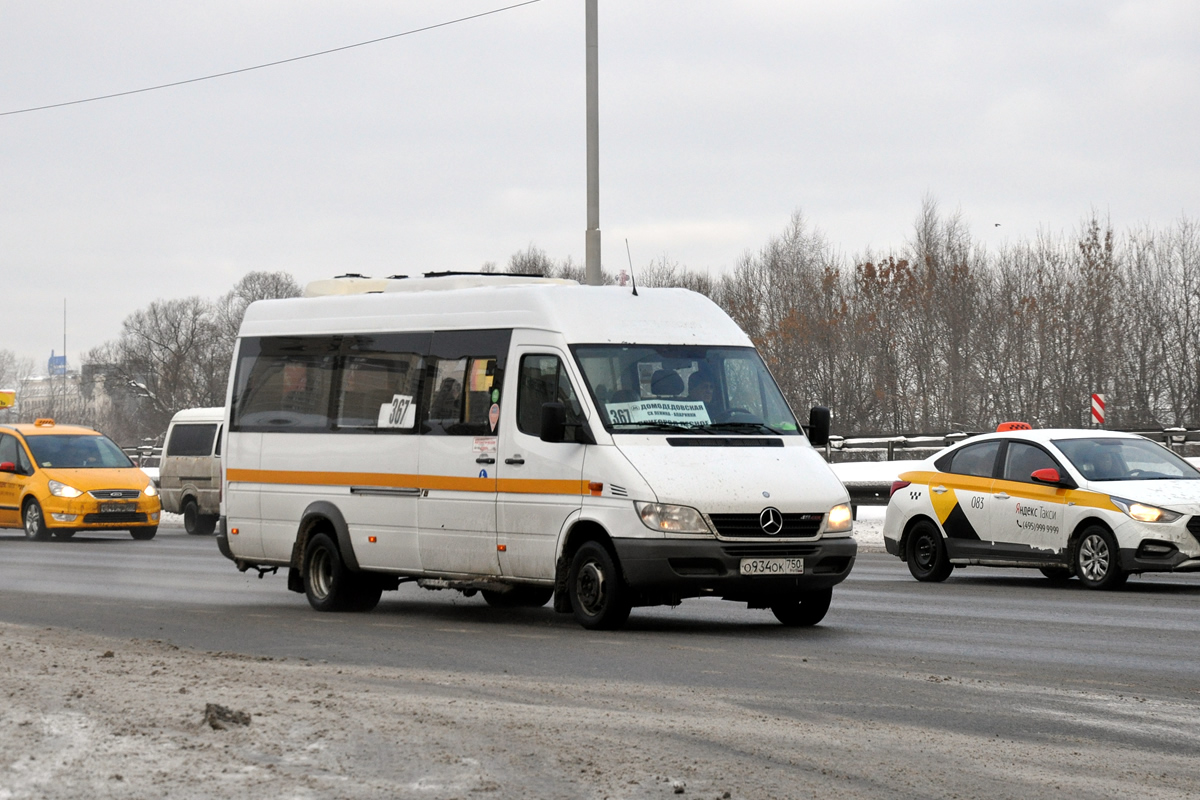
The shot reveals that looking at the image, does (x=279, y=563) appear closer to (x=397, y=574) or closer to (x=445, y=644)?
(x=397, y=574)

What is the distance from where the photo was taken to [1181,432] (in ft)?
119

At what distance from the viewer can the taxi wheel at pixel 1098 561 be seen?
16.0 meters

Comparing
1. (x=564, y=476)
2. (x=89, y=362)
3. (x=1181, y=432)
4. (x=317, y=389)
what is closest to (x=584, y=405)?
(x=564, y=476)

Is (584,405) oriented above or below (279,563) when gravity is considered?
above

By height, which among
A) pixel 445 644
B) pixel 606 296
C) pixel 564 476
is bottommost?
pixel 445 644

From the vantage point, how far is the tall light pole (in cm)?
2250

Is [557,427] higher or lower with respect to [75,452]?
higher

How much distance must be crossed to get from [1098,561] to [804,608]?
4.75 metres

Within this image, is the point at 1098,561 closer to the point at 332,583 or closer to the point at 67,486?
the point at 332,583

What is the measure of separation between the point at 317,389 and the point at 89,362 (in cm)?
10015

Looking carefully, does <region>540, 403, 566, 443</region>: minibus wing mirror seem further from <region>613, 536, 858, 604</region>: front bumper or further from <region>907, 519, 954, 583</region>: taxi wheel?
<region>907, 519, 954, 583</region>: taxi wheel

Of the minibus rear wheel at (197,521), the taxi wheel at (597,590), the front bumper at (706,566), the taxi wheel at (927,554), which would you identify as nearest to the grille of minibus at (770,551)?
the front bumper at (706,566)

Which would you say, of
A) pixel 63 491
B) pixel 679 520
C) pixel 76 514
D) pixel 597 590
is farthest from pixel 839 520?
pixel 63 491

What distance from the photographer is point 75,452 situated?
29719mm
